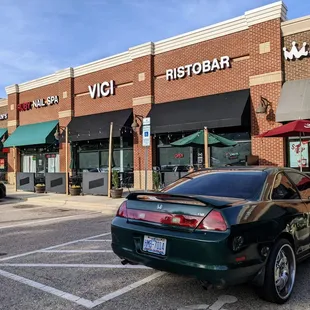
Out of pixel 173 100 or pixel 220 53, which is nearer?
pixel 220 53

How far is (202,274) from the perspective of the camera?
3.50 metres

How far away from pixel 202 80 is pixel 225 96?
1545 millimetres

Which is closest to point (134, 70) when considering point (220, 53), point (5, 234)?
point (220, 53)

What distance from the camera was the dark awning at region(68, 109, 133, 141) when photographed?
18156mm

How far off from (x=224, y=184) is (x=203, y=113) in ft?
36.5

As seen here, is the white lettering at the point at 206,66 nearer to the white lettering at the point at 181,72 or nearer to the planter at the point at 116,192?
the white lettering at the point at 181,72

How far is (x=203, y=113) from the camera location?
50.4ft

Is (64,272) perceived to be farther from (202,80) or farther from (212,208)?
(202,80)

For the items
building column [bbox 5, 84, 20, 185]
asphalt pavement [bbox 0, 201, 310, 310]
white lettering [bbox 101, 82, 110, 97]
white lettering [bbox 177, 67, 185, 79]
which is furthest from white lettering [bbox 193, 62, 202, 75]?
building column [bbox 5, 84, 20, 185]

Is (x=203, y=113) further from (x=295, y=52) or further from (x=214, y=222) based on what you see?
(x=214, y=222)

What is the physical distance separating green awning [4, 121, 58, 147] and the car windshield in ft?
59.2

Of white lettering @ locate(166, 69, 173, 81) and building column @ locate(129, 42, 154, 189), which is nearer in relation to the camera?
white lettering @ locate(166, 69, 173, 81)

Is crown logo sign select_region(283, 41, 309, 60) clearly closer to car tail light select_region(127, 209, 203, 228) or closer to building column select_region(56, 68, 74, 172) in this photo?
car tail light select_region(127, 209, 203, 228)

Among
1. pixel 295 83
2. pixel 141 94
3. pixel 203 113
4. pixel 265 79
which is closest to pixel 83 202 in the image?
pixel 203 113
